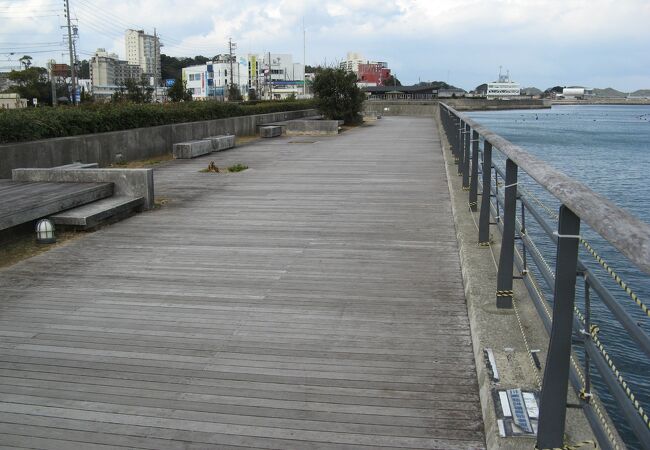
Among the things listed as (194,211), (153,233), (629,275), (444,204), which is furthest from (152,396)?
(629,275)

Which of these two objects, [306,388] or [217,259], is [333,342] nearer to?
[306,388]

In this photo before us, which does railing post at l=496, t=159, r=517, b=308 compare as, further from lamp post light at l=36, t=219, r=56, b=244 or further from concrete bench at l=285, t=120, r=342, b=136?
concrete bench at l=285, t=120, r=342, b=136

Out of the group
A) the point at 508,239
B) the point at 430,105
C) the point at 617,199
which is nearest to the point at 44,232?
the point at 508,239

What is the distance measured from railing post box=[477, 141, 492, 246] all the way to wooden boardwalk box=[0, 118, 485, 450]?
1.29 feet

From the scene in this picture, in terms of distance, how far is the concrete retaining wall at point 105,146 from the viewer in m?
11.0

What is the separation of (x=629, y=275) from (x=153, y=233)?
7.47m

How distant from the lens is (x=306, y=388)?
357 cm

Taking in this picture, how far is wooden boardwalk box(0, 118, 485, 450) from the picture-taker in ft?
10.5

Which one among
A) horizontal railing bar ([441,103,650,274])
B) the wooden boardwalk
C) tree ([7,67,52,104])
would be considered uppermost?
tree ([7,67,52,104])

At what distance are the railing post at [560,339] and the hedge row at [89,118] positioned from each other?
10.8m

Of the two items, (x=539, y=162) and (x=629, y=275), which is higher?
(x=539, y=162)

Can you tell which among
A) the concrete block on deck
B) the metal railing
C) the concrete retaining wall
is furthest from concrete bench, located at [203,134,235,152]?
the metal railing

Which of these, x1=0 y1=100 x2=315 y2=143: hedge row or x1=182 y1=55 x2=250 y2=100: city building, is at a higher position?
x1=182 y1=55 x2=250 y2=100: city building

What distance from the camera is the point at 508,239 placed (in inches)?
164
